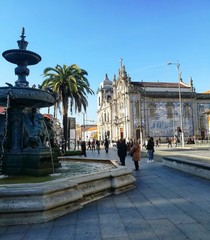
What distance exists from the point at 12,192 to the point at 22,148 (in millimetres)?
3653

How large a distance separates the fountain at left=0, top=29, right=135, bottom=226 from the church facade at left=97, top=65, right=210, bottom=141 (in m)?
46.8

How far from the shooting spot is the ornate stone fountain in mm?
7258

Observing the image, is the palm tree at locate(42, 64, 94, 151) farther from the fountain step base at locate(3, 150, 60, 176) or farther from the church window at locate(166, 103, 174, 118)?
the church window at locate(166, 103, 174, 118)

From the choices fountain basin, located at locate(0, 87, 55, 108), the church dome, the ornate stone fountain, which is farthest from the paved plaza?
the church dome

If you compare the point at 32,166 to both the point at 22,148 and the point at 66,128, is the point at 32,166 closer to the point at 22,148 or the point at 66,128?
the point at 22,148

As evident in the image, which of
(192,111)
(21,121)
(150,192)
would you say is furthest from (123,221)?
(192,111)

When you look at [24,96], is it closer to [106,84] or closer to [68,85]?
[68,85]

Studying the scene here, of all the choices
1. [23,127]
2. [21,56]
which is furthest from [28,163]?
[21,56]

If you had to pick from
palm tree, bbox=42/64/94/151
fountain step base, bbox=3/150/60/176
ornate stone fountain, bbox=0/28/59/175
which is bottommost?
fountain step base, bbox=3/150/60/176

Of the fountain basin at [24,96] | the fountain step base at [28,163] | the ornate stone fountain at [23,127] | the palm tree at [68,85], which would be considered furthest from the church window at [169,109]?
the fountain step base at [28,163]

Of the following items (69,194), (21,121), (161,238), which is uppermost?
(21,121)

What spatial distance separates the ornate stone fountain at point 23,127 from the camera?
726 cm

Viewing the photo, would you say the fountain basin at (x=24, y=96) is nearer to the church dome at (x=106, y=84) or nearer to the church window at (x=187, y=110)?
the church window at (x=187, y=110)

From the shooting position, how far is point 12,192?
4.31 m
